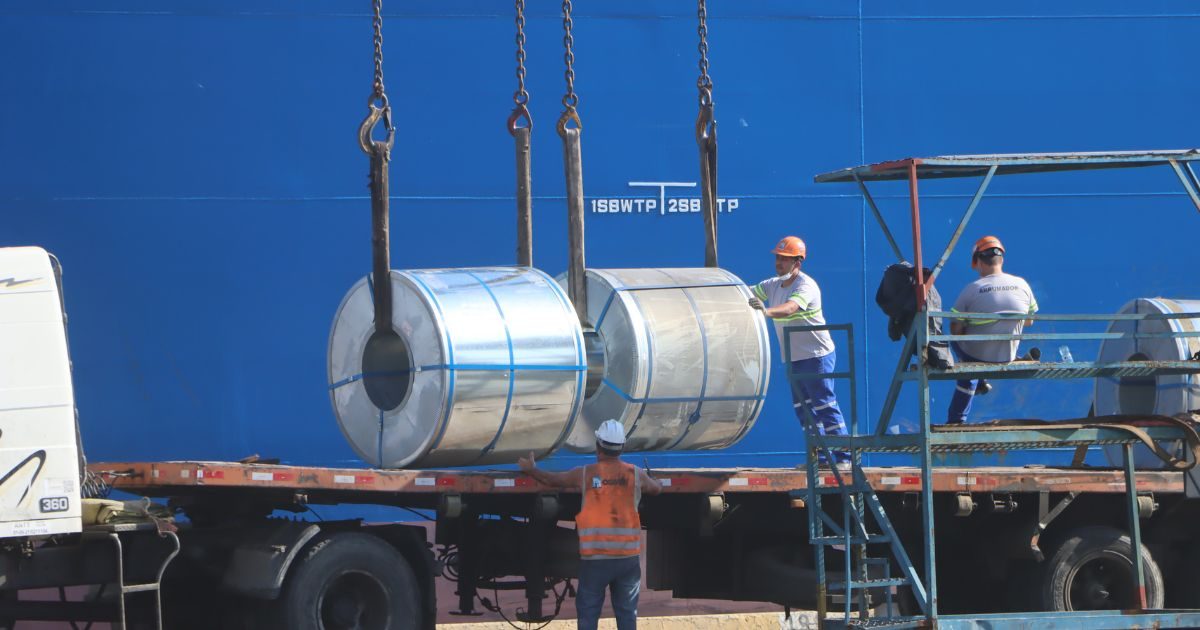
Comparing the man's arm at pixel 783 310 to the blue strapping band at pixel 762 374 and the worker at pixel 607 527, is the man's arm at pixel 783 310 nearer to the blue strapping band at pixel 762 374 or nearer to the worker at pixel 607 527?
the blue strapping band at pixel 762 374

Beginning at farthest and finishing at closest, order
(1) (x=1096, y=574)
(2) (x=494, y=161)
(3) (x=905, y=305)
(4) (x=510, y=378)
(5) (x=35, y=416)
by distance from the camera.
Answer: (2) (x=494, y=161)
(1) (x=1096, y=574)
(4) (x=510, y=378)
(3) (x=905, y=305)
(5) (x=35, y=416)

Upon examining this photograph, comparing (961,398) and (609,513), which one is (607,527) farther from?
(961,398)

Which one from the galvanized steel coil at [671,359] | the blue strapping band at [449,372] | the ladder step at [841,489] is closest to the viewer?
the blue strapping band at [449,372]

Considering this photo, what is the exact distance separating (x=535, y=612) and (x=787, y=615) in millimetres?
2036

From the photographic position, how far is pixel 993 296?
10352 mm

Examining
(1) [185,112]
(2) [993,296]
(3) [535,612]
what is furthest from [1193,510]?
(1) [185,112]

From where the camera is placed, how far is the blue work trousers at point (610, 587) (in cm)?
848

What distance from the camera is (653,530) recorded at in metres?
10.0

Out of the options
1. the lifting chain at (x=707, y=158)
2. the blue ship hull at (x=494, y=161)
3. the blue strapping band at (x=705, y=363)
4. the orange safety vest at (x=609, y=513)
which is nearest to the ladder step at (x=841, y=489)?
the blue strapping band at (x=705, y=363)

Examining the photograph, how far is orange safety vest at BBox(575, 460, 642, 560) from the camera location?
843 cm

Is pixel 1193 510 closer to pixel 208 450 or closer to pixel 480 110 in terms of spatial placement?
pixel 480 110

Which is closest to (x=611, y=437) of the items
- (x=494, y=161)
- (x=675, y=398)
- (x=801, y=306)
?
(x=675, y=398)

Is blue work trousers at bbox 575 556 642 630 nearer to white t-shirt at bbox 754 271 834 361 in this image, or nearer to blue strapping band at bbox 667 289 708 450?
blue strapping band at bbox 667 289 708 450

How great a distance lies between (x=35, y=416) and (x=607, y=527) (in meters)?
3.01
